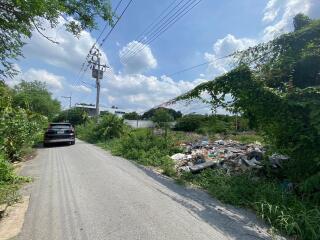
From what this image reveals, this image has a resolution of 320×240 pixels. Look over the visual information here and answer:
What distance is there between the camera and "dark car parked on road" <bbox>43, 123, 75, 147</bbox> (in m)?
18.3

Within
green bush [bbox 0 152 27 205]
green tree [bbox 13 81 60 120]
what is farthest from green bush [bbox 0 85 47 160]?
green tree [bbox 13 81 60 120]

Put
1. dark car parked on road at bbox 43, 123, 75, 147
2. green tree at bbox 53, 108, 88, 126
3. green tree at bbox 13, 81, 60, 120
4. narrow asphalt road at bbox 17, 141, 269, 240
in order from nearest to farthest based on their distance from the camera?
narrow asphalt road at bbox 17, 141, 269, 240 < dark car parked on road at bbox 43, 123, 75, 147 < green tree at bbox 13, 81, 60, 120 < green tree at bbox 53, 108, 88, 126

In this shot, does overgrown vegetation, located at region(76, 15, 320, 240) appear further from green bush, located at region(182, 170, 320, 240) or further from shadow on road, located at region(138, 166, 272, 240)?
shadow on road, located at region(138, 166, 272, 240)

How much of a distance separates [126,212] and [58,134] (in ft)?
48.6

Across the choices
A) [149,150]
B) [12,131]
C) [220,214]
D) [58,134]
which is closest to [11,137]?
[12,131]

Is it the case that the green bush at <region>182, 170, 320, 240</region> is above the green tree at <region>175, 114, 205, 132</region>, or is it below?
below

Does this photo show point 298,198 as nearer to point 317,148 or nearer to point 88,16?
point 317,148

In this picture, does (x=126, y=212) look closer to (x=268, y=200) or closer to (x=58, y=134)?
(x=268, y=200)

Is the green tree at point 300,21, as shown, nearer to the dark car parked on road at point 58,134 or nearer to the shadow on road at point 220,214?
the shadow on road at point 220,214

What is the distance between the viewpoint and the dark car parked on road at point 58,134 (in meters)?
18.3

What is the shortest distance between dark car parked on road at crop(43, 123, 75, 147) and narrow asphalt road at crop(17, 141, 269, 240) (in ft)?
35.1

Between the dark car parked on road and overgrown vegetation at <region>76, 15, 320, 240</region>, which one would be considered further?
the dark car parked on road

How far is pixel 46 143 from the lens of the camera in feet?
60.1

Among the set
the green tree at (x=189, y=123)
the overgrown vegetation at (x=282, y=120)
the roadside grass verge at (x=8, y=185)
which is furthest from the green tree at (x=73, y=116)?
the overgrown vegetation at (x=282, y=120)
